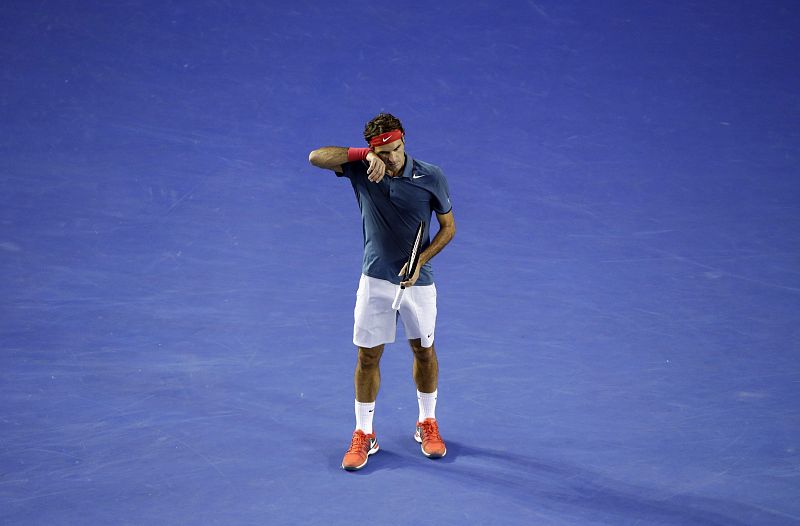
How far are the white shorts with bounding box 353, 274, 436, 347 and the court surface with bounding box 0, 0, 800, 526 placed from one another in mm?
719

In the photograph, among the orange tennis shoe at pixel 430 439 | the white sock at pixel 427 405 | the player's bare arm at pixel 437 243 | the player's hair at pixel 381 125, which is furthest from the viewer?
the white sock at pixel 427 405

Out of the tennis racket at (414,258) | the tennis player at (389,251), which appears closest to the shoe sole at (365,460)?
the tennis player at (389,251)

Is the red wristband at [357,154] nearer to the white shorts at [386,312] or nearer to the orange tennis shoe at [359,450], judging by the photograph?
the white shorts at [386,312]

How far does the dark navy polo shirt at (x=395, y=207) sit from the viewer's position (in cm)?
600

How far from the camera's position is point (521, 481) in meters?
→ 6.00

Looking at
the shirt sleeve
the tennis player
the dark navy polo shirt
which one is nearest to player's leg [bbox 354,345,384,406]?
the tennis player

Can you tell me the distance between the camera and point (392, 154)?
19.2ft

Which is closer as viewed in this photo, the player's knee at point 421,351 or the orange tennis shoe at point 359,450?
the orange tennis shoe at point 359,450

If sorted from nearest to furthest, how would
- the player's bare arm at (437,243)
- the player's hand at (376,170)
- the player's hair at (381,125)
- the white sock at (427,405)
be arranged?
the player's hand at (376,170)
the player's hair at (381,125)
the player's bare arm at (437,243)
the white sock at (427,405)

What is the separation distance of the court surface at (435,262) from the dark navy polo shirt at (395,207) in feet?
3.91

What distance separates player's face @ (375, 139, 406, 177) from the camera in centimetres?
585

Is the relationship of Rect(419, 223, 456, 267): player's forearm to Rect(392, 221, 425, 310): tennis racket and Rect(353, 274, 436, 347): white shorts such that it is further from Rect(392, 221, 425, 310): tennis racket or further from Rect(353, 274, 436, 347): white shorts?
Rect(353, 274, 436, 347): white shorts

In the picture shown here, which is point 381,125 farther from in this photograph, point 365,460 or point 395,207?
point 365,460

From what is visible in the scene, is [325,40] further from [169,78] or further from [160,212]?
[160,212]
